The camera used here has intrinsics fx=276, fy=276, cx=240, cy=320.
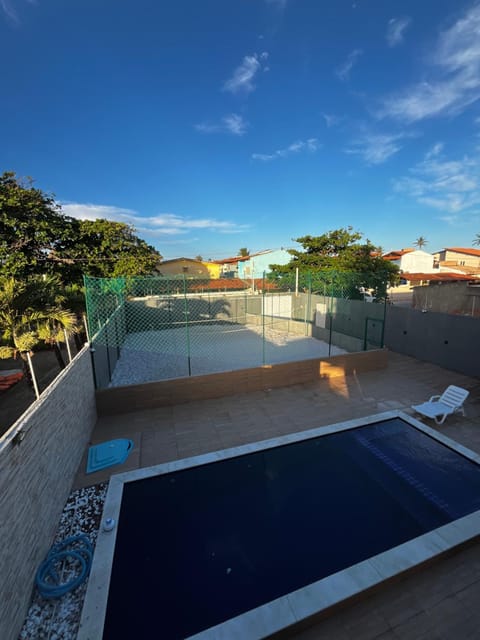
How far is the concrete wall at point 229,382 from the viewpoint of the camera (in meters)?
5.08

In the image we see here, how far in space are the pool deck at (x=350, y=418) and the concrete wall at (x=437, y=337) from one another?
36cm

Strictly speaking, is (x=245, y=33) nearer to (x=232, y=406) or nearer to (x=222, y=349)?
(x=222, y=349)

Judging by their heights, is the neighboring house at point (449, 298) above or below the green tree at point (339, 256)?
below

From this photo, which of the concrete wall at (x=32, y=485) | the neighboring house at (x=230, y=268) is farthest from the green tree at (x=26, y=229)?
the neighboring house at (x=230, y=268)

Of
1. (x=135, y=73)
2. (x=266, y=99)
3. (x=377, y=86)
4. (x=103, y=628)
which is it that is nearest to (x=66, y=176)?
(x=135, y=73)

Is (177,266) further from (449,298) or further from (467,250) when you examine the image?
(467,250)

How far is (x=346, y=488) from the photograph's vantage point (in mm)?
3314

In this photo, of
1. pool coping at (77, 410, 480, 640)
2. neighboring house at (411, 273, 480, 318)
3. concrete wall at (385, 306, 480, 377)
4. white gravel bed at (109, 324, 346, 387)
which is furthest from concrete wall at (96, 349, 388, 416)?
neighboring house at (411, 273, 480, 318)

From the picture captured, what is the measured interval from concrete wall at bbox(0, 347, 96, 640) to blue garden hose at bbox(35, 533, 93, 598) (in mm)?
71

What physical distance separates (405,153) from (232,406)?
16278 mm

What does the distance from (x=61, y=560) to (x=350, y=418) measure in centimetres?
426

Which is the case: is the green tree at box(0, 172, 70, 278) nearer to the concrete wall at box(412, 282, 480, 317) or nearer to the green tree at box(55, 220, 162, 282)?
the green tree at box(55, 220, 162, 282)

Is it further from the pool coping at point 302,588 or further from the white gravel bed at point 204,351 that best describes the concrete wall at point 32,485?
the white gravel bed at point 204,351

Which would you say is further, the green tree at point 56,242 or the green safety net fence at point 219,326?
the green tree at point 56,242
